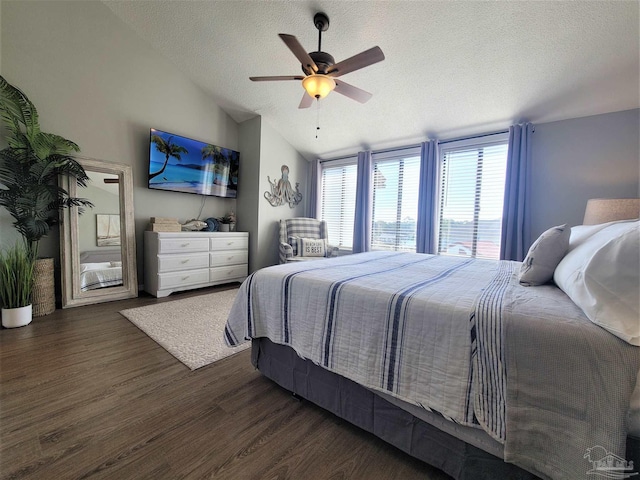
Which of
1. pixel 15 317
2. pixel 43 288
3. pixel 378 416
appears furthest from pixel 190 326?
pixel 378 416

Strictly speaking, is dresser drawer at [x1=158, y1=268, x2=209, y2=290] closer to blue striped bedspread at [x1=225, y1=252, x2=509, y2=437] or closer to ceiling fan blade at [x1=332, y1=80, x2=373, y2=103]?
blue striped bedspread at [x1=225, y1=252, x2=509, y2=437]

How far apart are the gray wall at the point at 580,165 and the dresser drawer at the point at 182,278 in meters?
4.27

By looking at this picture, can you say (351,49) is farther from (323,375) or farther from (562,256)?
(323,375)

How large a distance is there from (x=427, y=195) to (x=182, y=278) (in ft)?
11.8

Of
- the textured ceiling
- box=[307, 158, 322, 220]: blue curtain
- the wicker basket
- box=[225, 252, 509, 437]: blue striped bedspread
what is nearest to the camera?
box=[225, 252, 509, 437]: blue striped bedspread

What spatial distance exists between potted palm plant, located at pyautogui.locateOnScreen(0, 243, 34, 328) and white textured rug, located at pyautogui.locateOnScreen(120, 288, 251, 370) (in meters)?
0.72

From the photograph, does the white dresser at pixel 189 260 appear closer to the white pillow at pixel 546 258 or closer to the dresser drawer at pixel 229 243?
the dresser drawer at pixel 229 243

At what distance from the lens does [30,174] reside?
2.38 metres

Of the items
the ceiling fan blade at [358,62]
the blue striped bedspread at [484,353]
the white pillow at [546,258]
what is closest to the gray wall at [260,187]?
the ceiling fan blade at [358,62]

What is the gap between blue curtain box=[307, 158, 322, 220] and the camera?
488 centimetres

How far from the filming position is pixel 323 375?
131cm

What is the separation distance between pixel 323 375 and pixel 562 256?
1347 millimetres

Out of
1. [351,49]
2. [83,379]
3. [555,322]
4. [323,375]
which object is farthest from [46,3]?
[555,322]

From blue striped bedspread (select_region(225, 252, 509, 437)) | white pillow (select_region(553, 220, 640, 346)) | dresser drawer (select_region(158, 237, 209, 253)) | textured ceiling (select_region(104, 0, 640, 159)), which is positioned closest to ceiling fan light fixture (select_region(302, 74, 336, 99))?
textured ceiling (select_region(104, 0, 640, 159))
